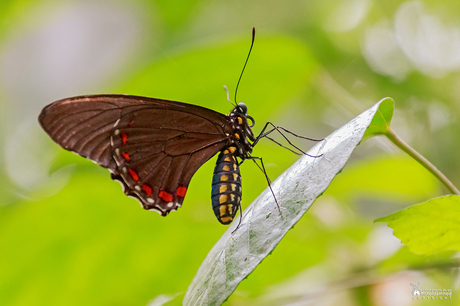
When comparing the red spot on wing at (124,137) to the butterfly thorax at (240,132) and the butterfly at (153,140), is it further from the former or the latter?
the butterfly thorax at (240,132)

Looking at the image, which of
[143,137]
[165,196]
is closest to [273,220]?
[165,196]

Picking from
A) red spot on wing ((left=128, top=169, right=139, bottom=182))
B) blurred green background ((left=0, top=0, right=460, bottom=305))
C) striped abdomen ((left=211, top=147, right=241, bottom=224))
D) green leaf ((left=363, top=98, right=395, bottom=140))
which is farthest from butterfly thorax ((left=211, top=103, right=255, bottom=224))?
green leaf ((left=363, top=98, right=395, bottom=140))

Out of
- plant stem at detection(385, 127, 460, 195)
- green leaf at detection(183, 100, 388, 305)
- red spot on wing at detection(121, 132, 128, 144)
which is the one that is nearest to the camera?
green leaf at detection(183, 100, 388, 305)

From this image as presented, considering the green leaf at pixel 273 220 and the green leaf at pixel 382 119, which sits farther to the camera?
the green leaf at pixel 382 119

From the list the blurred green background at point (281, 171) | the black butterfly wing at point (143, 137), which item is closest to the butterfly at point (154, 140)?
the black butterfly wing at point (143, 137)

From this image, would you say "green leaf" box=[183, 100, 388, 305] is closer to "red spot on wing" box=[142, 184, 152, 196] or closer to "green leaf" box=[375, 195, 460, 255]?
"green leaf" box=[375, 195, 460, 255]

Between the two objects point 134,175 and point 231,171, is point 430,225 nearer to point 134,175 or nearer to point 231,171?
point 231,171

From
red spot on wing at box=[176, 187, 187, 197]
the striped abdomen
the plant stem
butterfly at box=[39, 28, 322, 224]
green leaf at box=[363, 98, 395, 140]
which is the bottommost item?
the plant stem
